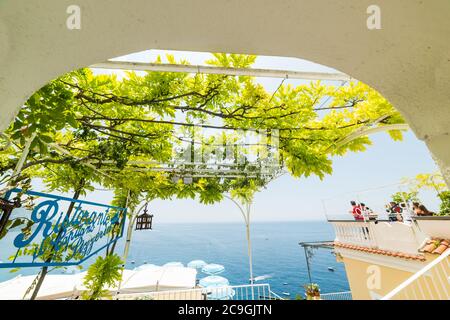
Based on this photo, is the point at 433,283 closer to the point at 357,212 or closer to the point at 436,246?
the point at 436,246

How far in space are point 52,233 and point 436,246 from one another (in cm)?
855

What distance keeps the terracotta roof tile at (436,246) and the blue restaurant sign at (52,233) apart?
8.06 m

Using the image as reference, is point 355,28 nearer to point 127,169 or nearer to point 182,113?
point 182,113

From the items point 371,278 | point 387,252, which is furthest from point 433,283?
point 371,278

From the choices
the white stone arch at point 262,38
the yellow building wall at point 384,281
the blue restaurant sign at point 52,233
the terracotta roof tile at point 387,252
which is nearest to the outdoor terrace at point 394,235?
the terracotta roof tile at point 387,252

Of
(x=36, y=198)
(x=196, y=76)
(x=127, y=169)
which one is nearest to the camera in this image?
(x=36, y=198)

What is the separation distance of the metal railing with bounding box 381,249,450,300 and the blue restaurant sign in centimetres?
550

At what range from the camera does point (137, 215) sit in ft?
20.7

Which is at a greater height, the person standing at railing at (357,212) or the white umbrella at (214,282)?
the person standing at railing at (357,212)

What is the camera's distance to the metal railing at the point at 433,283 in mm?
3953

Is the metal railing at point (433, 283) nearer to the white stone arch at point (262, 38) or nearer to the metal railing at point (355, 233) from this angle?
the metal railing at point (355, 233)

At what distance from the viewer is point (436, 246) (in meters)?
5.63
